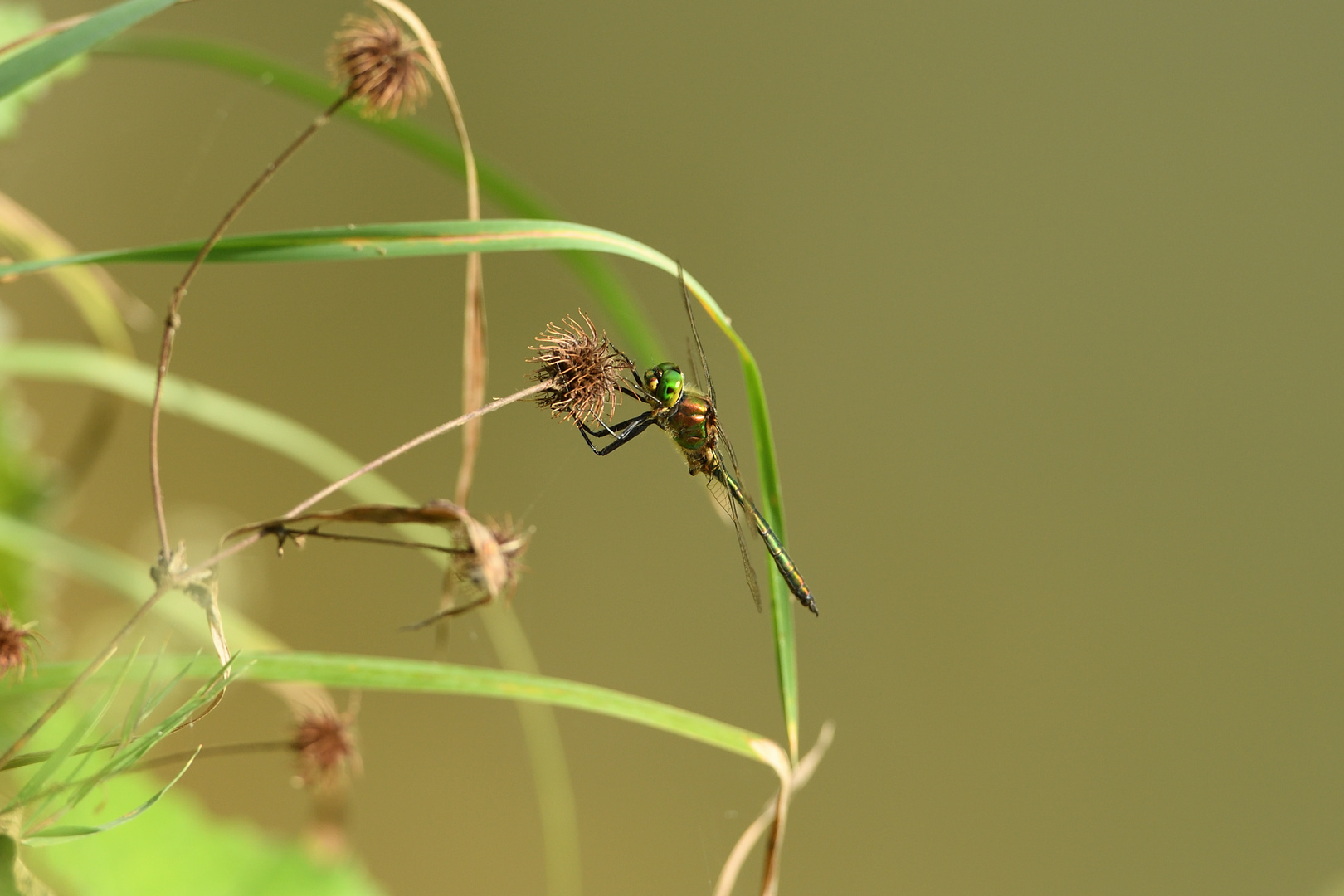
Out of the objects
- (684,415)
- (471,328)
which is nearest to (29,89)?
(471,328)

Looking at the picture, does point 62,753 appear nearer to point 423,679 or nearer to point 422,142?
point 423,679

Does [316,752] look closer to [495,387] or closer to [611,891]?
[495,387]

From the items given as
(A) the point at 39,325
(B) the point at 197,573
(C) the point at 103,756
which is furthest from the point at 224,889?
(A) the point at 39,325

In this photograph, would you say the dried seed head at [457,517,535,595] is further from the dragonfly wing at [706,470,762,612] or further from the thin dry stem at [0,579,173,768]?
the dragonfly wing at [706,470,762,612]

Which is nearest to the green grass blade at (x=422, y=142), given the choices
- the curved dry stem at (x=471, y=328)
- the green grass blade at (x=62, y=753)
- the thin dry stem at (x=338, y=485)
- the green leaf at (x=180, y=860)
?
the curved dry stem at (x=471, y=328)

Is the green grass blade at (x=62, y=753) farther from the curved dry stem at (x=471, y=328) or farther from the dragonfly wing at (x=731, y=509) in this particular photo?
the dragonfly wing at (x=731, y=509)

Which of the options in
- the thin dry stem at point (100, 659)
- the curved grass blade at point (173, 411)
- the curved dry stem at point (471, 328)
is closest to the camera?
the thin dry stem at point (100, 659)
